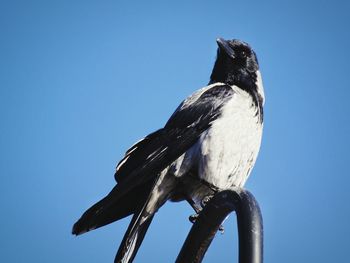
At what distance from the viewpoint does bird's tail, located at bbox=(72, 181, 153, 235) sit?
455 cm

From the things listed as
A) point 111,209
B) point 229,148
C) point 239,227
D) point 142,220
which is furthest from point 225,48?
point 239,227

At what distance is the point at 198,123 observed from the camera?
222 inches

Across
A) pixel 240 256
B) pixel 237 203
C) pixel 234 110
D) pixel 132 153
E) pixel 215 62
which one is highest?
pixel 215 62

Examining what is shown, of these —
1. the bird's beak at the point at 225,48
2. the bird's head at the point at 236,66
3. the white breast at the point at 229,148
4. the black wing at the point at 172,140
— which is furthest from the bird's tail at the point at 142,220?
the bird's beak at the point at 225,48

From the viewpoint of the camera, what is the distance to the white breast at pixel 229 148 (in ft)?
17.2

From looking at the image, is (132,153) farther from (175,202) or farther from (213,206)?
(213,206)

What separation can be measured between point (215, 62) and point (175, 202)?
2.09 meters

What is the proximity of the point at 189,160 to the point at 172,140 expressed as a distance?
1.05 ft

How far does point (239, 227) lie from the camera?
10.3ft

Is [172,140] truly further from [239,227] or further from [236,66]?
[239,227]

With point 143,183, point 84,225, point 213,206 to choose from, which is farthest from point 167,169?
point 213,206

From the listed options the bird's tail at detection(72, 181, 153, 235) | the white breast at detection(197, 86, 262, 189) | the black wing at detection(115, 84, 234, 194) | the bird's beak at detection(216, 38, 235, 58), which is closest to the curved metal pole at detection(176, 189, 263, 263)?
the bird's tail at detection(72, 181, 153, 235)

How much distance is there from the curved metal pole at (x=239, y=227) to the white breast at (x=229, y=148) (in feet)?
4.97

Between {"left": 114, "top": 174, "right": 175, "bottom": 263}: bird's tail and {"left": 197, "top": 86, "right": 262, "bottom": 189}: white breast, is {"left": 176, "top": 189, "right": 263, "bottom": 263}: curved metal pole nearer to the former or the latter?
{"left": 114, "top": 174, "right": 175, "bottom": 263}: bird's tail
